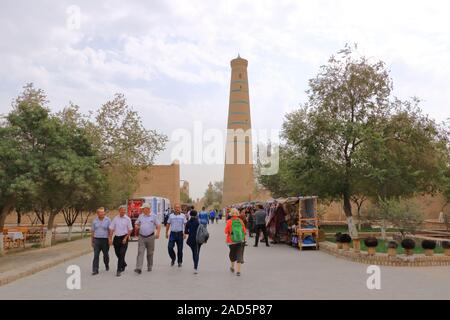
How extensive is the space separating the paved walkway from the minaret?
5977 centimetres

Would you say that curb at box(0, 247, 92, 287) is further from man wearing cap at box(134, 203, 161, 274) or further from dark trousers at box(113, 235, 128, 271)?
man wearing cap at box(134, 203, 161, 274)

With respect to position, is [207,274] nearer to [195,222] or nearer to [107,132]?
[195,222]

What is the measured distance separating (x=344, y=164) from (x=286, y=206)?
11.1ft

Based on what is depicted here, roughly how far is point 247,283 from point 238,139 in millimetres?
67129

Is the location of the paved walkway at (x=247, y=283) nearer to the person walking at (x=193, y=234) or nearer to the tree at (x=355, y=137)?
the person walking at (x=193, y=234)

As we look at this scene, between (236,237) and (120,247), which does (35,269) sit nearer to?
(120,247)

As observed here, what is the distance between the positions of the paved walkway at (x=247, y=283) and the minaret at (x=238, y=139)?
196ft

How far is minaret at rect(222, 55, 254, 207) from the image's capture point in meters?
73.2

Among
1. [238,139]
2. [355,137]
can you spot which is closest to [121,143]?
[355,137]

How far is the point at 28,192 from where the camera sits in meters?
14.6

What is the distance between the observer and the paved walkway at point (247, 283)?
779cm

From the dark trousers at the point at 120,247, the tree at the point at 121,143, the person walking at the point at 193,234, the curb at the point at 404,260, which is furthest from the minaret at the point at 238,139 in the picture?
the dark trousers at the point at 120,247

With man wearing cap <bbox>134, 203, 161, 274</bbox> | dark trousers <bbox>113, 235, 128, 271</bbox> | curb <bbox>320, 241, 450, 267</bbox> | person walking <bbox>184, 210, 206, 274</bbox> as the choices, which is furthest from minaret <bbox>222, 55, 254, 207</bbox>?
dark trousers <bbox>113, 235, 128, 271</bbox>

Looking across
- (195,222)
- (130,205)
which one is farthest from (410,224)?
(130,205)
